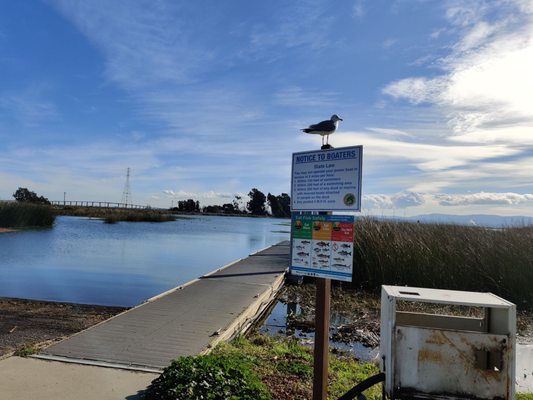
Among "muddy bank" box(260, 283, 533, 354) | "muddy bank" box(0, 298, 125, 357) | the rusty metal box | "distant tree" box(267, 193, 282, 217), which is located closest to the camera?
the rusty metal box

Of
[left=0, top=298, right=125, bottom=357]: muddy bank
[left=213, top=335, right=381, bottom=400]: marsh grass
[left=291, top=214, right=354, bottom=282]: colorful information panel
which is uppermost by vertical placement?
[left=291, top=214, right=354, bottom=282]: colorful information panel

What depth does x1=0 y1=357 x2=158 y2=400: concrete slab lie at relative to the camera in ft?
12.3

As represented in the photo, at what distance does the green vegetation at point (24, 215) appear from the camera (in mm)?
35750

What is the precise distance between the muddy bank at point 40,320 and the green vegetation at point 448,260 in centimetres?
678

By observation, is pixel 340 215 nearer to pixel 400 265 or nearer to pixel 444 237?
pixel 400 265

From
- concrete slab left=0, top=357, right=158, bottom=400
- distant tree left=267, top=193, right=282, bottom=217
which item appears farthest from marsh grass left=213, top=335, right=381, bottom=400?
distant tree left=267, top=193, right=282, bottom=217

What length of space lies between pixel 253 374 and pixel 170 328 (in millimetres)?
2770

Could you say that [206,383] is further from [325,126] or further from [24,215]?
[24,215]

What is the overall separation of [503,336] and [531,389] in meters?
3.38

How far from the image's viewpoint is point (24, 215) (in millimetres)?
36688

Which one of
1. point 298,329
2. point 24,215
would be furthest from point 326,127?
point 24,215

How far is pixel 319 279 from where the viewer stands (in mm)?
3676

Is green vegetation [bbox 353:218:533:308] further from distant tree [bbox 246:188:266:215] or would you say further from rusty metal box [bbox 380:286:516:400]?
distant tree [bbox 246:188:266:215]

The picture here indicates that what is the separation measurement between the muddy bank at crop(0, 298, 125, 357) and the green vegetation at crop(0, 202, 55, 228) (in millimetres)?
30492
